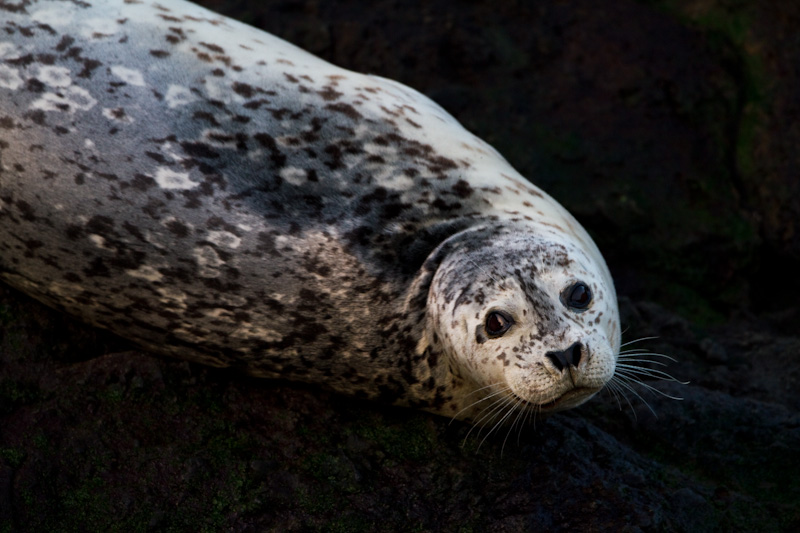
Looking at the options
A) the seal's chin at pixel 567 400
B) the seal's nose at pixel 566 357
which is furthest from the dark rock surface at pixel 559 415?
the seal's nose at pixel 566 357

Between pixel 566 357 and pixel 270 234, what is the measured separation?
4.38ft

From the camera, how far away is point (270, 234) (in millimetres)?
3969

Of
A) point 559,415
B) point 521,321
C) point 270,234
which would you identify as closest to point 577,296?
point 521,321

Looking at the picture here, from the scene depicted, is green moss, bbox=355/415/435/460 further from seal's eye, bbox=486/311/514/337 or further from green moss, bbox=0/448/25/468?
green moss, bbox=0/448/25/468

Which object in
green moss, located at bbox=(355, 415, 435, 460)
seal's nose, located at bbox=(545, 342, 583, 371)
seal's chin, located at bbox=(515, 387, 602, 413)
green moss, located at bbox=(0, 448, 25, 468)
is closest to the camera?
seal's nose, located at bbox=(545, 342, 583, 371)

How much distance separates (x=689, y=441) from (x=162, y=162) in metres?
2.76

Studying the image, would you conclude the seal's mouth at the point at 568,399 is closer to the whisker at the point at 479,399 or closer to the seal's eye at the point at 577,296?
the whisker at the point at 479,399

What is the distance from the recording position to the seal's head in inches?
145

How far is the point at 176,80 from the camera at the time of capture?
13.7 feet

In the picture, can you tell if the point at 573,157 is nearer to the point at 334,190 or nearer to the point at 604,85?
the point at 604,85

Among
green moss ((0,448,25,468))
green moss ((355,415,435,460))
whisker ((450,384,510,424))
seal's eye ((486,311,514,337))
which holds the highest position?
seal's eye ((486,311,514,337))

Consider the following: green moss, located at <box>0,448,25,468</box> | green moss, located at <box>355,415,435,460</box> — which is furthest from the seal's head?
green moss, located at <box>0,448,25,468</box>

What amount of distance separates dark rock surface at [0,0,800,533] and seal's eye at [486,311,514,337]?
677mm

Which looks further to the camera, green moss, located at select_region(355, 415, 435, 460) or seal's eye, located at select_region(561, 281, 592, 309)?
green moss, located at select_region(355, 415, 435, 460)
